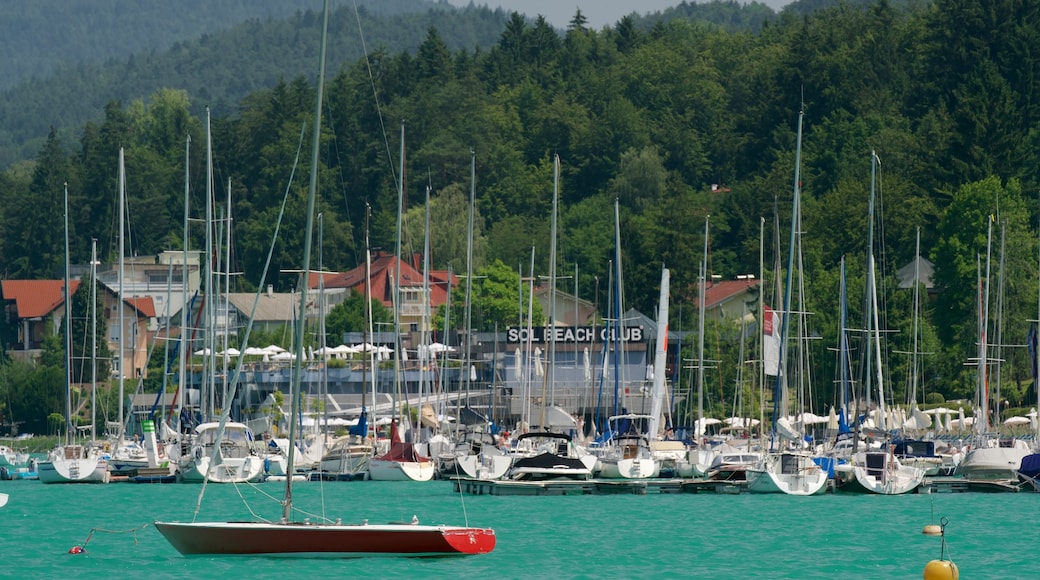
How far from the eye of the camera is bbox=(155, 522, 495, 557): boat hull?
1391 inches

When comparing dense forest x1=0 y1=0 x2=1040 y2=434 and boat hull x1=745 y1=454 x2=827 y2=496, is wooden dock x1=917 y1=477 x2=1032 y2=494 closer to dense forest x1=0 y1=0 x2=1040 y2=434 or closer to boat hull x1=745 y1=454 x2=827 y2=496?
boat hull x1=745 y1=454 x2=827 y2=496

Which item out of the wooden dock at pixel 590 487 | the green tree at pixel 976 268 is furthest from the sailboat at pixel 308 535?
the green tree at pixel 976 268

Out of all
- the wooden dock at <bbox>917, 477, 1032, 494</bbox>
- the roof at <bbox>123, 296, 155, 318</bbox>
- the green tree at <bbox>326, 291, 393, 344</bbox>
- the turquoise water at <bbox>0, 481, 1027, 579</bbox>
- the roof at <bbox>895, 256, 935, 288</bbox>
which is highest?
the roof at <bbox>895, 256, 935, 288</bbox>

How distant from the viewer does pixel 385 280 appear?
Answer: 14138cm

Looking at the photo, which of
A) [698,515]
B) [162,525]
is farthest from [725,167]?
[162,525]

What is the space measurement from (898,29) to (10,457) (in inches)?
3391

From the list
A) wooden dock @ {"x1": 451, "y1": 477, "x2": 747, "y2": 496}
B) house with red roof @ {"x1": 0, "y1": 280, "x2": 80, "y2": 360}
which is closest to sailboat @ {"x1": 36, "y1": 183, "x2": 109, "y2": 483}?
wooden dock @ {"x1": 451, "y1": 477, "x2": 747, "y2": 496}

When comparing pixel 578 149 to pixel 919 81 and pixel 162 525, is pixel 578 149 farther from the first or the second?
pixel 162 525

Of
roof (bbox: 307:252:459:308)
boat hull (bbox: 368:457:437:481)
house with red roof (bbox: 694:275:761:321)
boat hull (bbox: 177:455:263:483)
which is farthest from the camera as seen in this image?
roof (bbox: 307:252:459:308)

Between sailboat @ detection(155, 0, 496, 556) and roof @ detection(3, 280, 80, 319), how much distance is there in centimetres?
12127

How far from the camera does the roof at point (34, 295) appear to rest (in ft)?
510

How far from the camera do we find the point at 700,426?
77.2 meters

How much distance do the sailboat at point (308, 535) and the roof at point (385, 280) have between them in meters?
93.0

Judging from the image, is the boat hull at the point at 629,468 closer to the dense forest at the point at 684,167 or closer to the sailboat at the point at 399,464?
the sailboat at the point at 399,464
